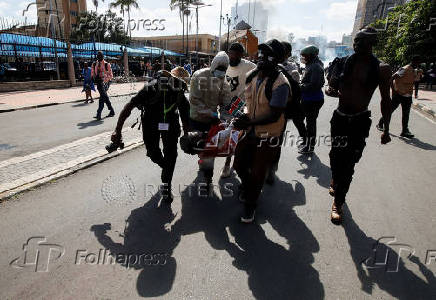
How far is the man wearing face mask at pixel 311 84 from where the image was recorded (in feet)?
16.4

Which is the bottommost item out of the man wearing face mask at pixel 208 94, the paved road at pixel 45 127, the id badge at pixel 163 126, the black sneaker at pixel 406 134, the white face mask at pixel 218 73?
the paved road at pixel 45 127

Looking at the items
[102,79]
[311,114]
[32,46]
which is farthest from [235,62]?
[32,46]

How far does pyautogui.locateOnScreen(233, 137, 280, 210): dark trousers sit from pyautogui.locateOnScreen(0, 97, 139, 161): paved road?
4231 mm

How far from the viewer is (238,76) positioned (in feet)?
13.6

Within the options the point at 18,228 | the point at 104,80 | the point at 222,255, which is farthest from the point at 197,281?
the point at 104,80

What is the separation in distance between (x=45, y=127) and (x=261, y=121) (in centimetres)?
666

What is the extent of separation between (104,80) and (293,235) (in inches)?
308

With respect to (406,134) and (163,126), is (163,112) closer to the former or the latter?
(163,126)

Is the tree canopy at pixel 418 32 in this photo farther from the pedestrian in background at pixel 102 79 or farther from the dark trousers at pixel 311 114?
the pedestrian in background at pixel 102 79

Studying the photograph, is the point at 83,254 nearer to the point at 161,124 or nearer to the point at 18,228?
the point at 18,228

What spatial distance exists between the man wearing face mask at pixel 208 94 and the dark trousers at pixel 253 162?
0.57m

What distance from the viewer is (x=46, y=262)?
2512mm

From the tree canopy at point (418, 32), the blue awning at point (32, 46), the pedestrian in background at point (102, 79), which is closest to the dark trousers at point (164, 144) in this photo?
the pedestrian in background at point (102, 79)

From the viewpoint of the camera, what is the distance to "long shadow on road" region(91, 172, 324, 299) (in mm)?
2320
